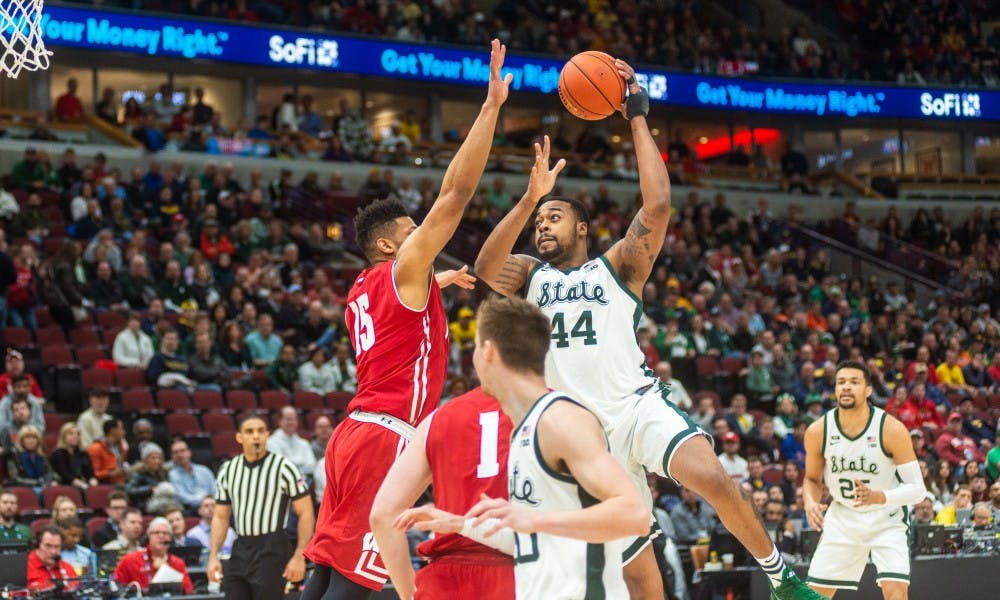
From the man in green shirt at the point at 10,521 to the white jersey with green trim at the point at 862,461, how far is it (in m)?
6.55

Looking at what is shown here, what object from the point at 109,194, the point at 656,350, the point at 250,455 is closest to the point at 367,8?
the point at 109,194

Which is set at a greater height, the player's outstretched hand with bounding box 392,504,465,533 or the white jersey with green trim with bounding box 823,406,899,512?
the player's outstretched hand with bounding box 392,504,465,533

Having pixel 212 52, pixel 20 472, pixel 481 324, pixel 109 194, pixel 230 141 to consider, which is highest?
pixel 212 52

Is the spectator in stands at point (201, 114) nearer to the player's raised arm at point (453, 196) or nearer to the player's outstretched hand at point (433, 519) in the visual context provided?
the player's raised arm at point (453, 196)

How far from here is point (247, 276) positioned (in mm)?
16953

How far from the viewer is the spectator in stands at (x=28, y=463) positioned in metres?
12.4

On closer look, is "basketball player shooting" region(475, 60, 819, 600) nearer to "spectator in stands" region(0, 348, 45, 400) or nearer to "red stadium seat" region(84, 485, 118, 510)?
"red stadium seat" region(84, 485, 118, 510)

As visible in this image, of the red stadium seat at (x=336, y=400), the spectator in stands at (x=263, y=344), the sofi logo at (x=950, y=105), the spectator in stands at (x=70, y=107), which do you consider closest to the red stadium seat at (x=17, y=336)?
the spectator in stands at (x=263, y=344)

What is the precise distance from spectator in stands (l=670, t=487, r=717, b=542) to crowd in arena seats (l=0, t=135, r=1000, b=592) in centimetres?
2

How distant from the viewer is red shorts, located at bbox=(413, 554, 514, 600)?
14.8 ft

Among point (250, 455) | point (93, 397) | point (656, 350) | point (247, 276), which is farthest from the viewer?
point (656, 350)

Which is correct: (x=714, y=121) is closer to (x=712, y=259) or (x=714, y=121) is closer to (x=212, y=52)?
(x=712, y=259)

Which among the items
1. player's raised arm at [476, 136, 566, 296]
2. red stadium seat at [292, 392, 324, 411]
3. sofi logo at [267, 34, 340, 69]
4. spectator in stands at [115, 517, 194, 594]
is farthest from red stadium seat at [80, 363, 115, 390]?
sofi logo at [267, 34, 340, 69]

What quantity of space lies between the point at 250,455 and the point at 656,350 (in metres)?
10.0
